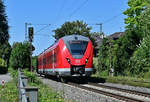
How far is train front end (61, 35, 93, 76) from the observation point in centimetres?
1903

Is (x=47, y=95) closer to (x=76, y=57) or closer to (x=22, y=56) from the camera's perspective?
(x=76, y=57)

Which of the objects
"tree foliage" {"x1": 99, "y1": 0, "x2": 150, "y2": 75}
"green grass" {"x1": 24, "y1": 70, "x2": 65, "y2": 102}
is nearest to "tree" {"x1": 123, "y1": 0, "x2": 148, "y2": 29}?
"tree foliage" {"x1": 99, "y1": 0, "x2": 150, "y2": 75}

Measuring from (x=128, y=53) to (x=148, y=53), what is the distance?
52.5 feet

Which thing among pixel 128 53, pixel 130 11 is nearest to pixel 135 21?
Answer: pixel 130 11

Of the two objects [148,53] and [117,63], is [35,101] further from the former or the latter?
[117,63]

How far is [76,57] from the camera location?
1906 centimetres

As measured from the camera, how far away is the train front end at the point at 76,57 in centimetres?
1903

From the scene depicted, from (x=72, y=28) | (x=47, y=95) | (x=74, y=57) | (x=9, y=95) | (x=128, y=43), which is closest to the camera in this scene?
(x=47, y=95)

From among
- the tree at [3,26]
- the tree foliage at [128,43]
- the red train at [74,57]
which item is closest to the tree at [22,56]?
the tree at [3,26]

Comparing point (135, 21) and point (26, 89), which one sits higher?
point (135, 21)

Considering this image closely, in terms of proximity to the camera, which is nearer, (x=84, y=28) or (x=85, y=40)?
(x=85, y=40)

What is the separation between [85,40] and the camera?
2017cm

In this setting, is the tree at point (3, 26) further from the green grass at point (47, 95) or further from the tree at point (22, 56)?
the green grass at point (47, 95)

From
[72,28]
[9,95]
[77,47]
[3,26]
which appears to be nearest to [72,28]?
[72,28]
